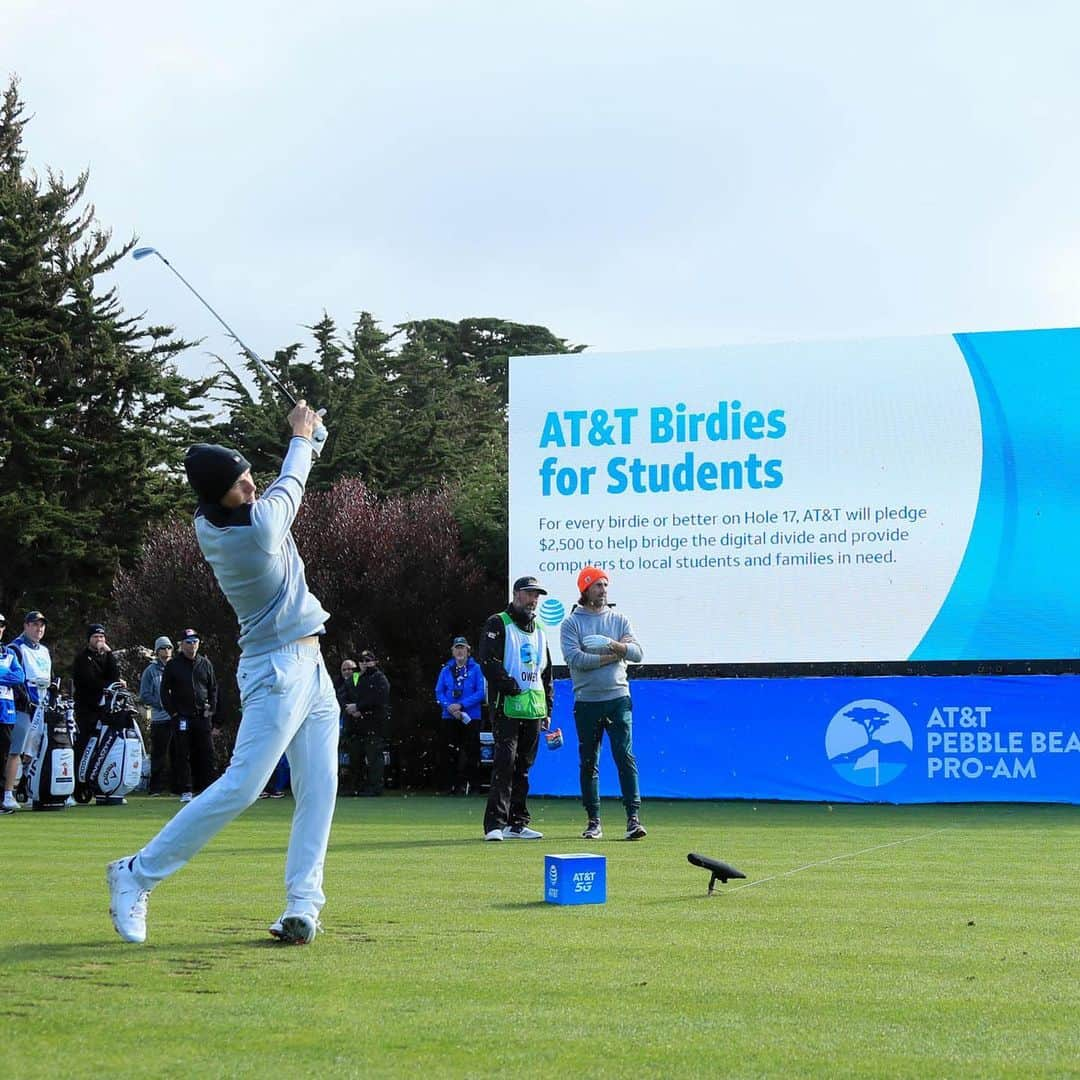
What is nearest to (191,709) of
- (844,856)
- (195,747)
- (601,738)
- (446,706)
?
(195,747)

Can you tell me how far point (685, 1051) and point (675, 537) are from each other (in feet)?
52.0

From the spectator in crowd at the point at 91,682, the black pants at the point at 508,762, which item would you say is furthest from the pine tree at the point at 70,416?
the black pants at the point at 508,762

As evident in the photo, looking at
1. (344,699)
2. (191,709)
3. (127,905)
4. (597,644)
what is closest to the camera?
(127,905)

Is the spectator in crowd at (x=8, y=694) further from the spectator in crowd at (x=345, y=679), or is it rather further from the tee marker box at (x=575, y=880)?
the tee marker box at (x=575, y=880)

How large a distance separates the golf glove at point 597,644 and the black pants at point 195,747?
8.92m

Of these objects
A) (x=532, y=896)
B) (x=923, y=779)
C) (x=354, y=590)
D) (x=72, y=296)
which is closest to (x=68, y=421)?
(x=72, y=296)

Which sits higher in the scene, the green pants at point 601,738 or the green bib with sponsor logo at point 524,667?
the green bib with sponsor logo at point 524,667

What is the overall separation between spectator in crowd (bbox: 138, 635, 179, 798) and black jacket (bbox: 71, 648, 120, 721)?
172 centimetres

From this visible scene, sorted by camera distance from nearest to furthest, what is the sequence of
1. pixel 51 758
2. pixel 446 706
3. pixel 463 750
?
pixel 51 758 < pixel 446 706 < pixel 463 750

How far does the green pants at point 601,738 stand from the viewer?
509 inches

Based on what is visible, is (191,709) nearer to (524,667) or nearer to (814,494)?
(814,494)

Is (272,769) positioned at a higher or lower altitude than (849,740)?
higher

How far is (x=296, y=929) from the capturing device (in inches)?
258

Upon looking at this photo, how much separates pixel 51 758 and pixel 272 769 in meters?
12.5
